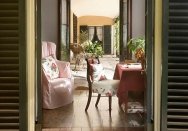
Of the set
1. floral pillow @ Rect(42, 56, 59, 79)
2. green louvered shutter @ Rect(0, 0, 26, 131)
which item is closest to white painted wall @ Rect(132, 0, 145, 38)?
floral pillow @ Rect(42, 56, 59, 79)

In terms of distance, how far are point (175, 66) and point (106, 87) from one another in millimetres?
2677

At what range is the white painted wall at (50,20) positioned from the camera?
24.4 feet

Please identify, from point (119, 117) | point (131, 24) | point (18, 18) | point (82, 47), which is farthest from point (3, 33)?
point (82, 47)

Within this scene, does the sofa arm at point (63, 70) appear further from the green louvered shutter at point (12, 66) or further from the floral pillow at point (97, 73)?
the green louvered shutter at point (12, 66)

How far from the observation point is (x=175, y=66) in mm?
3025

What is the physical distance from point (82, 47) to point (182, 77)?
1026 cm

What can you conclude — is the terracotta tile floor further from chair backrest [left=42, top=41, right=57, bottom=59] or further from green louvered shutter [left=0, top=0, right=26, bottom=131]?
green louvered shutter [left=0, top=0, right=26, bottom=131]

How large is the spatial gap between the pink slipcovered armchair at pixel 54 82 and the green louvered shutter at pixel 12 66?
2682 mm

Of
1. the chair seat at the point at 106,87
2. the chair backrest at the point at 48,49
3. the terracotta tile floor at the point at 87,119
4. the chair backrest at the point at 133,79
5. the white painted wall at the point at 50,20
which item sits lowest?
the terracotta tile floor at the point at 87,119

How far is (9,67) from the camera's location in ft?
9.94

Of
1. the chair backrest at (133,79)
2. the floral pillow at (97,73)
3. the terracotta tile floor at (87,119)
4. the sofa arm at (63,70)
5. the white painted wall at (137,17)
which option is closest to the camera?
the terracotta tile floor at (87,119)

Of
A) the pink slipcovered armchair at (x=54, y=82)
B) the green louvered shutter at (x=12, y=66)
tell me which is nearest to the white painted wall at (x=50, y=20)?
the pink slipcovered armchair at (x=54, y=82)

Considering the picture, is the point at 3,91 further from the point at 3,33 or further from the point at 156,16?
the point at 156,16

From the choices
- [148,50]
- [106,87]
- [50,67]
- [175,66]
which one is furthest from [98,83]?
[175,66]
